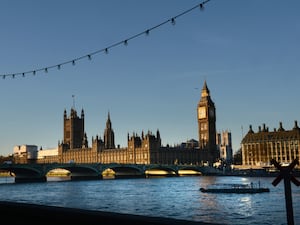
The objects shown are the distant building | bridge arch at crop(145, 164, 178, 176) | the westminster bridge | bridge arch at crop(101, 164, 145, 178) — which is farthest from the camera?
the distant building

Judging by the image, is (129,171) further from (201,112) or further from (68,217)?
(68,217)

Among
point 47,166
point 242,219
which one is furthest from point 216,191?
point 47,166

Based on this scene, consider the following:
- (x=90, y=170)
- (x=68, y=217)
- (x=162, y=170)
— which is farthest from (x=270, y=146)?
(x=68, y=217)

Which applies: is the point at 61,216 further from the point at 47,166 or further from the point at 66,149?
the point at 66,149

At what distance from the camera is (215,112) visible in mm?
178000

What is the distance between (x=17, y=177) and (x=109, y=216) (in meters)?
97.6

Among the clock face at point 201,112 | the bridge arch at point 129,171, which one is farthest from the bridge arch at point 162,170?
the clock face at point 201,112

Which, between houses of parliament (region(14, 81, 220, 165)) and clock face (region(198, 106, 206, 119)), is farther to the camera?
clock face (region(198, 106, 206, 119))

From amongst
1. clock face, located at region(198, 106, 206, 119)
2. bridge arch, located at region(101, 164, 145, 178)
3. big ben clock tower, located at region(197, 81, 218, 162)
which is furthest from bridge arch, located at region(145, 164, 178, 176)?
clock face, located at region(198, 106, 206, 119)

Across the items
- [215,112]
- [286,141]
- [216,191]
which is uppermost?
[215,112]

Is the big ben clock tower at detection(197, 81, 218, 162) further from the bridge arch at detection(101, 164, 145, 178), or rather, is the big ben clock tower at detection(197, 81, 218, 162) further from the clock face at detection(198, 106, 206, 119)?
the bridge arch at detection(101, 164, 145, 178)

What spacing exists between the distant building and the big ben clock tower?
28129 millimetres

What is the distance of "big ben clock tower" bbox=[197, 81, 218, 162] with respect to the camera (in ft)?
561

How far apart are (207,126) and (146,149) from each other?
31.7 m
